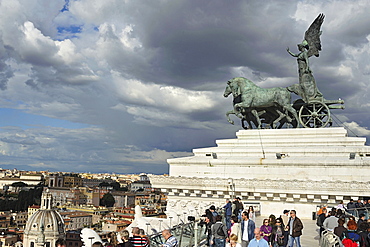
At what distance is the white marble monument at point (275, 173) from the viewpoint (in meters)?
14.5

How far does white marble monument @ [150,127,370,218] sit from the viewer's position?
14469 mm

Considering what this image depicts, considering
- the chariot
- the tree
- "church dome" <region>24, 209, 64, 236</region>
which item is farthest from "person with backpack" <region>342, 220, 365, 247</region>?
the tree

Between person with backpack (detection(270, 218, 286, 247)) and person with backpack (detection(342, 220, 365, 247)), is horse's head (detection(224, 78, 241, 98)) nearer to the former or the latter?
person with backpack (detection(270, 218, 286, 247))

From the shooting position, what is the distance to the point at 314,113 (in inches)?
859

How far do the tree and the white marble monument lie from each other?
124m

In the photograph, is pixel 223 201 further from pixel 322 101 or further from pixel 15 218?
pixel 15 218

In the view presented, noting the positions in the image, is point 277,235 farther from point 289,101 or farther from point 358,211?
point 289,101

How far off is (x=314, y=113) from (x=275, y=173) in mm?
7348

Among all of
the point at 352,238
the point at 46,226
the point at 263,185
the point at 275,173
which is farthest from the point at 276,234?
the point at 46,226

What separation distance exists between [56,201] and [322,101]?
133 m

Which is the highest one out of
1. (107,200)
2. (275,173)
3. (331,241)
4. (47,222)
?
(275,173)

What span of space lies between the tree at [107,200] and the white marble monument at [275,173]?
124 metres

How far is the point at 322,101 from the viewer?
2173 centimetres

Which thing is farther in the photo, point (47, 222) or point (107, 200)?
point (107, 200)
